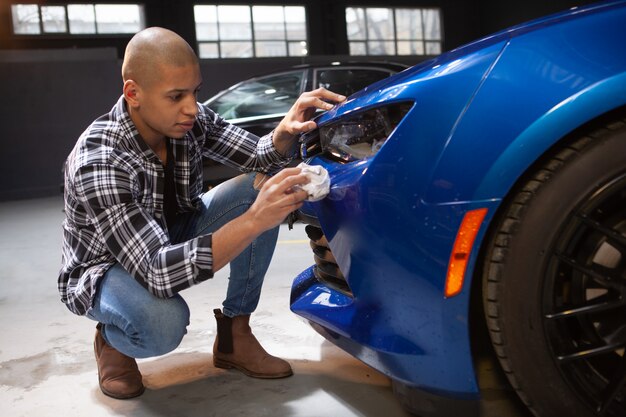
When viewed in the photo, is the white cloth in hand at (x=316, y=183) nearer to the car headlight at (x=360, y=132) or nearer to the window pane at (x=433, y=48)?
the car headlight at (x=360, y=132)

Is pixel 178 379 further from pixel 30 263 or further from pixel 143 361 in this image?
pixel 30 263

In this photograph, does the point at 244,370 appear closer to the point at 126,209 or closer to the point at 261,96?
the point at 126,209

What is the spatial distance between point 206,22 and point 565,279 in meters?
14.7

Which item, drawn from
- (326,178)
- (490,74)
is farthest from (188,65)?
(490,74)

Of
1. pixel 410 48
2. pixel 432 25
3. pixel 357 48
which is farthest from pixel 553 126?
pixel 432 25

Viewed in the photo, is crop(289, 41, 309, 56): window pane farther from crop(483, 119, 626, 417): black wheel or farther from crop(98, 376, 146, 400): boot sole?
crop(483, 119, 626, 417): black wheel

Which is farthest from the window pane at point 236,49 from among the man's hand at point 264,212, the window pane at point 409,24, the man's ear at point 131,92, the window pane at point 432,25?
the man's hand at point 264,212

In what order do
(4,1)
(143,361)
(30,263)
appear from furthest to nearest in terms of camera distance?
(4,1), (30,263), (143,361)

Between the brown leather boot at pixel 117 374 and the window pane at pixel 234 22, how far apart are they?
13.9 m

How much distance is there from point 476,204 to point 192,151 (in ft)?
3.79

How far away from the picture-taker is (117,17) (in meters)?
14.7

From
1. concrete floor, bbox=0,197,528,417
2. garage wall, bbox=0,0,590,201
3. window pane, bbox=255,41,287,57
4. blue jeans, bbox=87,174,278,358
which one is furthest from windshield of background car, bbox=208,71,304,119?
window pane, bbox=255,41,287,57

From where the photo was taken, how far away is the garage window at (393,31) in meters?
16.9

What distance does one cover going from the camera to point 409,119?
59.8 inches
